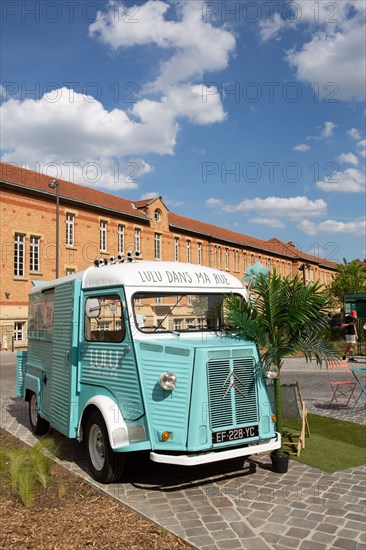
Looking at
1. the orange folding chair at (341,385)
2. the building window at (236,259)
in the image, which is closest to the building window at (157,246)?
the building window at (236,259)

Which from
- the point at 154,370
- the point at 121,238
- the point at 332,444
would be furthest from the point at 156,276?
the point at 121,238

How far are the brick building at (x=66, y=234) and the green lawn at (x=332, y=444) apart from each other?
18.1 m

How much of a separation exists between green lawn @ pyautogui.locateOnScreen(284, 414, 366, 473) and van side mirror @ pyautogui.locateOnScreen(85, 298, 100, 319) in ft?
11.8

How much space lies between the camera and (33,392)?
874 centimetres

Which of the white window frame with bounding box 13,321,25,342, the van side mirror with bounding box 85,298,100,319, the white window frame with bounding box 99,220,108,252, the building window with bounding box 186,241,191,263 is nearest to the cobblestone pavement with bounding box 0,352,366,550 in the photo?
the van side mirror with bounding box 85,298,100,319

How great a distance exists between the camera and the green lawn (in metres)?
6.62

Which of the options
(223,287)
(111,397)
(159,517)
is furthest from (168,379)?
(223,287)

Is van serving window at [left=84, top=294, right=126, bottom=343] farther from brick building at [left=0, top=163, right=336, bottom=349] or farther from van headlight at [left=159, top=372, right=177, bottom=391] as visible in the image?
brick building at [left=0, top=163, right=336, bottom=349]

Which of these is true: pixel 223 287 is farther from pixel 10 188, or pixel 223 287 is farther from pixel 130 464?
pixel 10 188

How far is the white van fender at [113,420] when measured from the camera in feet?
17.8

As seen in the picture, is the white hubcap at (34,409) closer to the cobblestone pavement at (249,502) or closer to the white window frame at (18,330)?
the cobblestone pavement at (249,502)

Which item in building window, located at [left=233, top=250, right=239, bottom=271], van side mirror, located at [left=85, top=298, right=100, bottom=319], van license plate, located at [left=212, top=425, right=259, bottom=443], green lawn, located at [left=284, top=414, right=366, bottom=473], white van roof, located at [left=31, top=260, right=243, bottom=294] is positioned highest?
building window, located at [left=233, top=250, right=239, bottom=271]

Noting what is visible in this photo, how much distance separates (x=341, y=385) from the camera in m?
13.4

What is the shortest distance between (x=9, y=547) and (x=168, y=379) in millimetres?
2174
